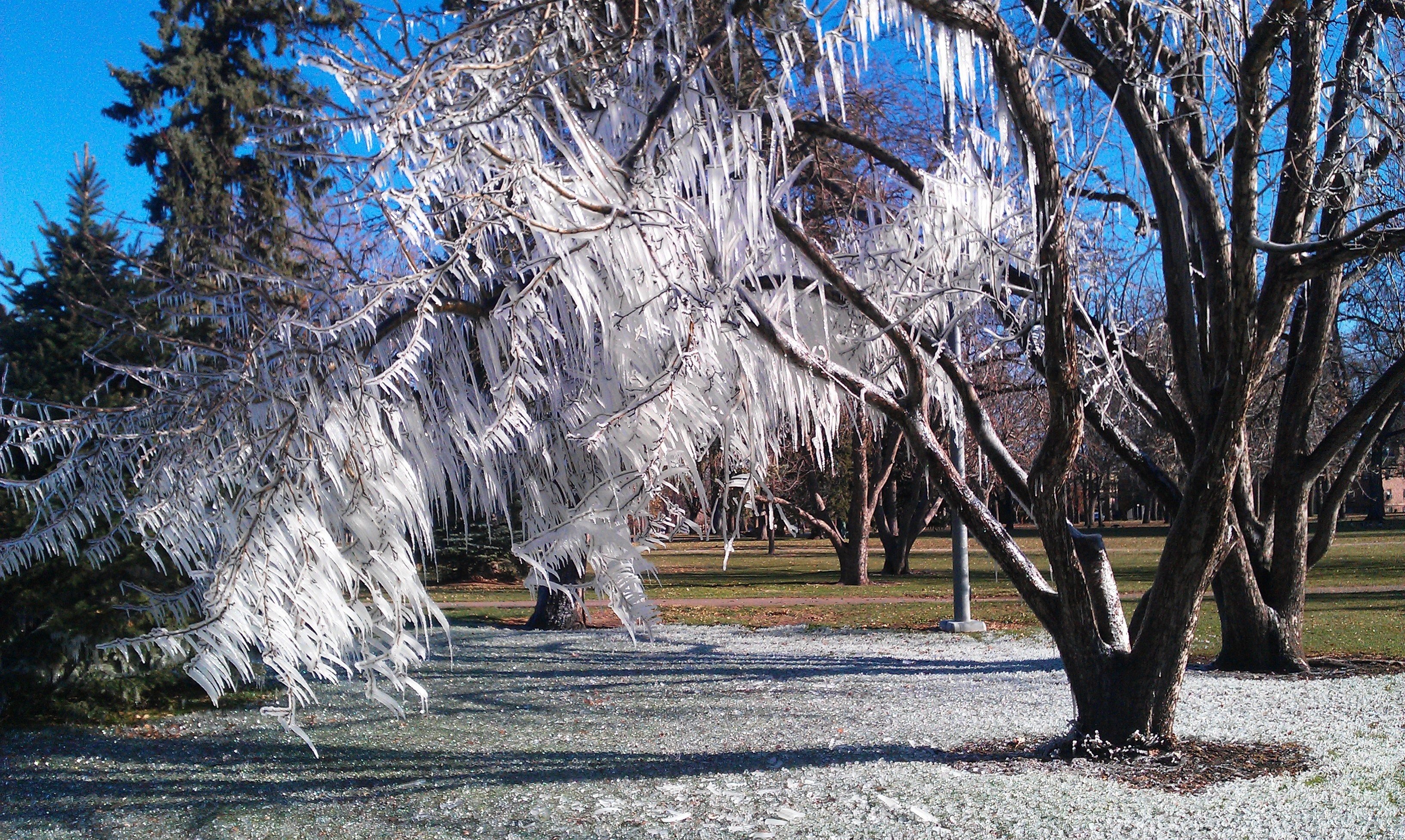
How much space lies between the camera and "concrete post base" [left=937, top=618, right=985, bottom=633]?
13656 millimetres

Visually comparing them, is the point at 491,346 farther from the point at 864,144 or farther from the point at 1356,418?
the point at 1356,418

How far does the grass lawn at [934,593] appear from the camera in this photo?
13.5m

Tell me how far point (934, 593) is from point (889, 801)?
1583cm

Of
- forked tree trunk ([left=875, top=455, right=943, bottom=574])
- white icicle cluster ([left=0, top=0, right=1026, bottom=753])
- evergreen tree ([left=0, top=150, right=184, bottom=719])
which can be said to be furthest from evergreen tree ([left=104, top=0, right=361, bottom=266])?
forked tree trunk ([left=875, top=455, right=943, bottom=574])

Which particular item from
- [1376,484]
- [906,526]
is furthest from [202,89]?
[1376,484]

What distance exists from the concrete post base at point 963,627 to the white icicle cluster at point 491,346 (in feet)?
27.1

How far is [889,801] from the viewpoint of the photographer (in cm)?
546

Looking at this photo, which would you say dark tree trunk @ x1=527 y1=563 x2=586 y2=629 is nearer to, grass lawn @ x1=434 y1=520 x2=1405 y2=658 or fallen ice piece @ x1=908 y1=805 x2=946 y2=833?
grass lawn @ x1=434 y1=520 x2=1405 y2=658

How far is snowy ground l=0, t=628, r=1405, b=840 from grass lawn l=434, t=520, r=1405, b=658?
4349mm

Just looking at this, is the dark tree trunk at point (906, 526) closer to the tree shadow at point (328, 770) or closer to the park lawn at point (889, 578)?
the park lawn at point (889, 578)

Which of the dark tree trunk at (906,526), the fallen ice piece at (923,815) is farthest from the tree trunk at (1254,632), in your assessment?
the dark tree trunk at (906,526)

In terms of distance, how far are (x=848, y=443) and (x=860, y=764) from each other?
48.8ft

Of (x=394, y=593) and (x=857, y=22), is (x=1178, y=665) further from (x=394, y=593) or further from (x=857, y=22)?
(x=394, y=593)

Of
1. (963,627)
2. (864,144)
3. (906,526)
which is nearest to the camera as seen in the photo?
(864,144)
